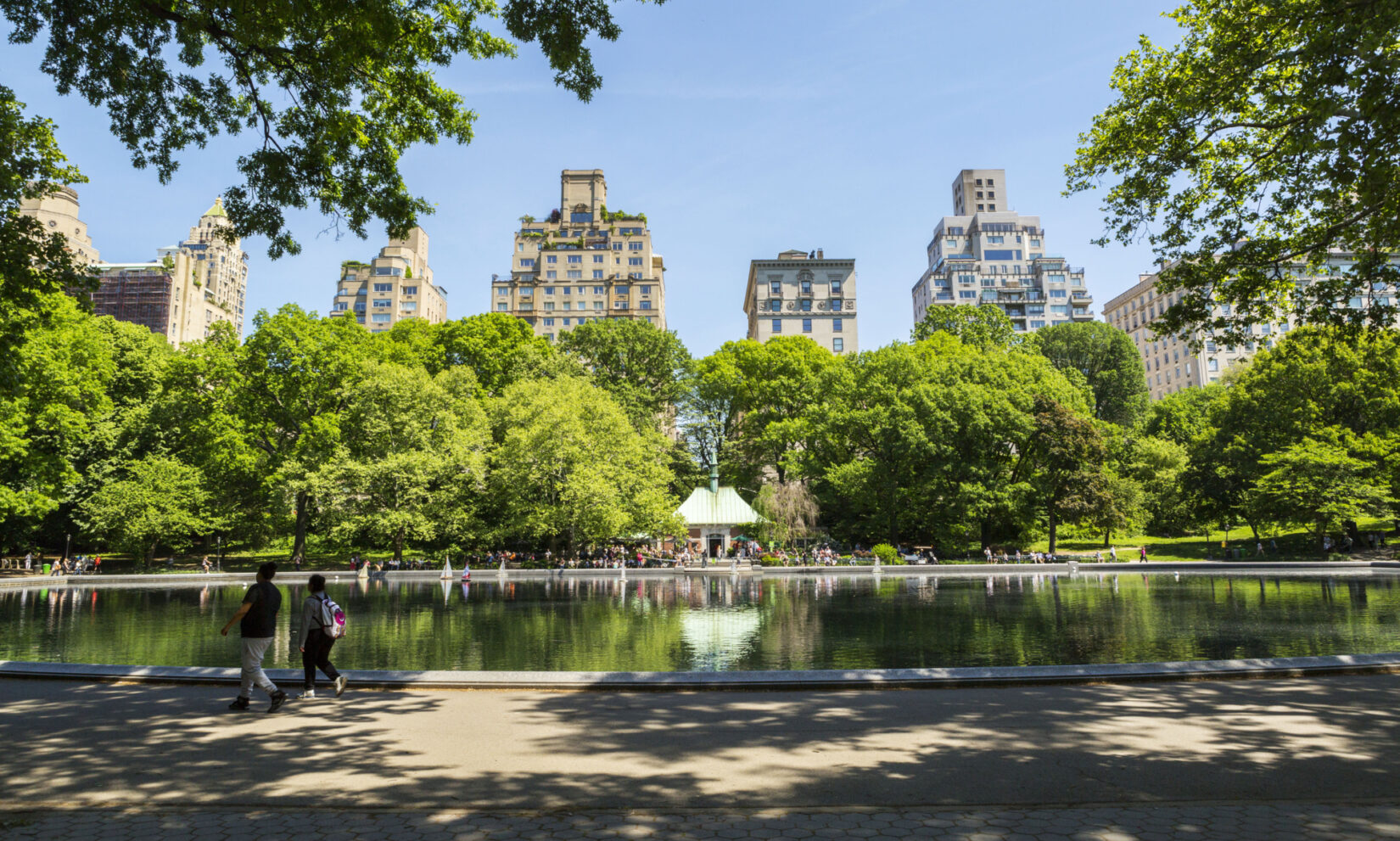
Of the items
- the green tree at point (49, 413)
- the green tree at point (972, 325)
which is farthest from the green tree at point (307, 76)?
the green tree at point (972, 325)

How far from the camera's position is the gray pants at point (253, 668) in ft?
28.2

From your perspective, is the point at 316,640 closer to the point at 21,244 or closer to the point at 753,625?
the point at 21,244

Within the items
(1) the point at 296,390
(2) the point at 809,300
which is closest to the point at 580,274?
(2) the point at 809,300

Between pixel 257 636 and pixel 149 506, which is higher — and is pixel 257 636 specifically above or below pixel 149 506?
below

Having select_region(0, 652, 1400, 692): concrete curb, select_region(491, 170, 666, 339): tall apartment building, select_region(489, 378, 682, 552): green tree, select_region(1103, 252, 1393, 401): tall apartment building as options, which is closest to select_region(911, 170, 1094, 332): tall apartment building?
select_region(1103, 252, 1393, 401): tall apartment building

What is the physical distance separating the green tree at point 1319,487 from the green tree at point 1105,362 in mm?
37322

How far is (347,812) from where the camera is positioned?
5.33 metres

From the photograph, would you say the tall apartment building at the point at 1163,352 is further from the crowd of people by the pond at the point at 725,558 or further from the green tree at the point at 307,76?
the green tree at the point at 307,76

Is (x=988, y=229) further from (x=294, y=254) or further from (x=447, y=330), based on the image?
(x=294, y=254)

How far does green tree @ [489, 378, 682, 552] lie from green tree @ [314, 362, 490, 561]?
1745 millimetres

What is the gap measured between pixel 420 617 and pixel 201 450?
116 ft

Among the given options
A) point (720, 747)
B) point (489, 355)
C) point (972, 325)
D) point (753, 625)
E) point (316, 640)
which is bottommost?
point (753, 625)

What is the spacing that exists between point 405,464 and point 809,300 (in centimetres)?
6626

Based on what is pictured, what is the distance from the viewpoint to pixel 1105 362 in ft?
267
